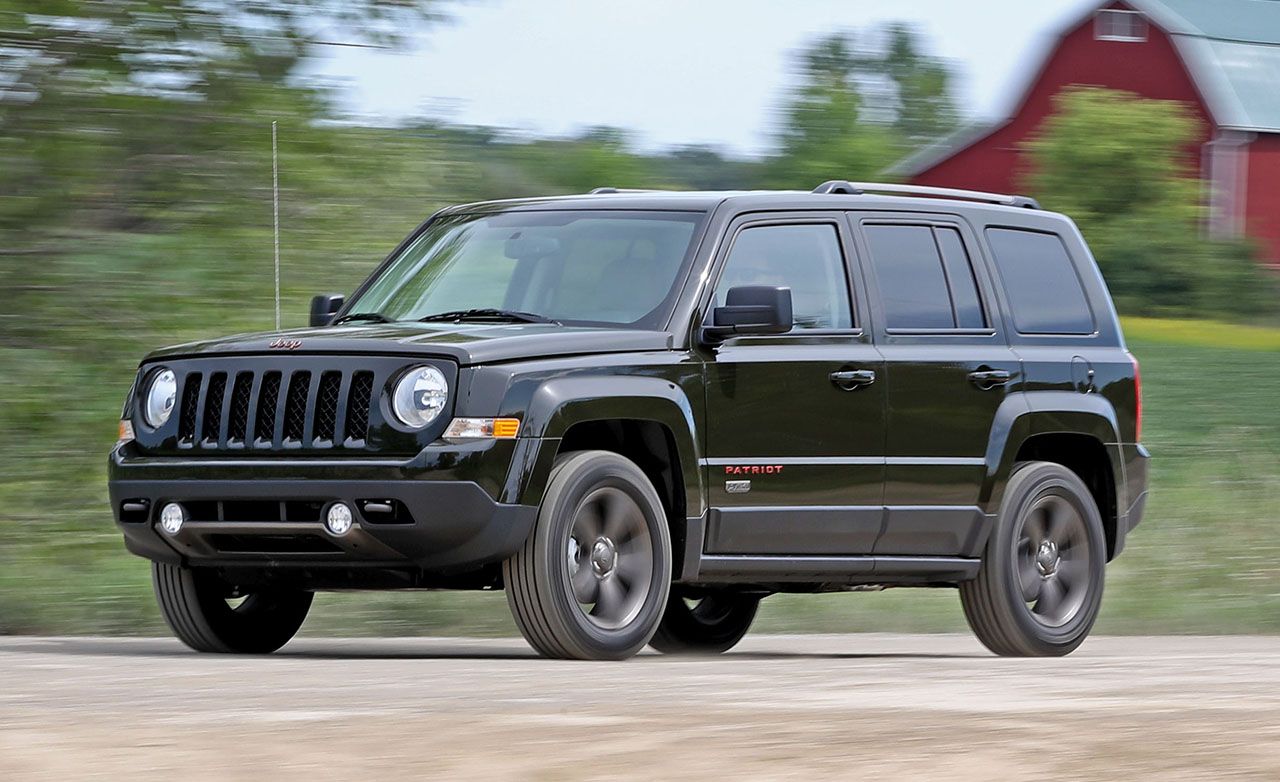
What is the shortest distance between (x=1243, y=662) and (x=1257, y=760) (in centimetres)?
373

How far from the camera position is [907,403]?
10719 mm

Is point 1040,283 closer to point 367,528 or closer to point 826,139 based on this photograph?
point 367,528

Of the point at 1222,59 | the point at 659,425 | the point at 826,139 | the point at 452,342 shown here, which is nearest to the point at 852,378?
the point at 659,425

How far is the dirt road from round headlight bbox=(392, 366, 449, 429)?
909 mm

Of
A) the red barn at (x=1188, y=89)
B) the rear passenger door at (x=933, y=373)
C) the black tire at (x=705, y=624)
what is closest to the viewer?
the rear passenger door at (x=933, y=373)

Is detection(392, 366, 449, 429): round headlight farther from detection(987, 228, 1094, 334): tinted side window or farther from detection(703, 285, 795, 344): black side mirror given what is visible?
detection(987, 228, 1094, 334): tinted side window

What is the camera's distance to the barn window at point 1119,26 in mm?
61625

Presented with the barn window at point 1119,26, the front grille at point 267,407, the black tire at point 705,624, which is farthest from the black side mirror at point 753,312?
the barn window at point 1119,26

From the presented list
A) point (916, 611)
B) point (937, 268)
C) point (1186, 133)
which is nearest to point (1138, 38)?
point (1186, 133)

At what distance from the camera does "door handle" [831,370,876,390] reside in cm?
1040

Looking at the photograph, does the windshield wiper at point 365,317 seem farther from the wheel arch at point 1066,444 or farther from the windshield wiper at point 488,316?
the wheel arch at point 1066,444

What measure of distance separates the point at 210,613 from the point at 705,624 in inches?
122

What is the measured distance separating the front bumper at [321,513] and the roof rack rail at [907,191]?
246 cm

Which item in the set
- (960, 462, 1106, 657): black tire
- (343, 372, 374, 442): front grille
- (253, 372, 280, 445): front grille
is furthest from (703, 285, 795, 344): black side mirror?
(960, 462, 1106, 657): black tire
